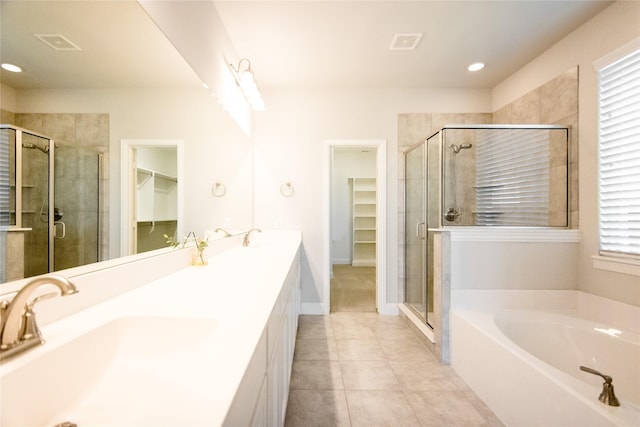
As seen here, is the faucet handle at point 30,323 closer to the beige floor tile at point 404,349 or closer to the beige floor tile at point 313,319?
the beige floor tile at point 404,349

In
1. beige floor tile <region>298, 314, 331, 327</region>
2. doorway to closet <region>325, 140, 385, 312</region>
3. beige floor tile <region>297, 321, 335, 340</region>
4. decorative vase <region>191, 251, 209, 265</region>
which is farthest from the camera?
doorway to closet <region>325, 140, 385, 312</region>

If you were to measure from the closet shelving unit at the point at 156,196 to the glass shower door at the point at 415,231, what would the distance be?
2187 mm

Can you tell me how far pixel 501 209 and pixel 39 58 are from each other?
295 centimetres

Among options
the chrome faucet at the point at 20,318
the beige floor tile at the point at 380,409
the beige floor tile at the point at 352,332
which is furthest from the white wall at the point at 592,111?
the chrome faucet at the point at 20,318

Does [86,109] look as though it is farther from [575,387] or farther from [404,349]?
[404,349]

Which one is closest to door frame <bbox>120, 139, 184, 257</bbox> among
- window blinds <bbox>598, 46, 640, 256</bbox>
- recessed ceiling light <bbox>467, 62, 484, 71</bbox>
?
window blinds <bbox>598, 46, 640, 256</bbox>

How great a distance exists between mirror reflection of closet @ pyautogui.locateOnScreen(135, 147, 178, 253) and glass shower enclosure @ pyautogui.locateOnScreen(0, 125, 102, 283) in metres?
0.26

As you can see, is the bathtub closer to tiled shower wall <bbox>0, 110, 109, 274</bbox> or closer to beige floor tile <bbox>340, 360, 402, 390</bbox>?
beige floor tile <bbox>340, 360, 402, 390</bbox>

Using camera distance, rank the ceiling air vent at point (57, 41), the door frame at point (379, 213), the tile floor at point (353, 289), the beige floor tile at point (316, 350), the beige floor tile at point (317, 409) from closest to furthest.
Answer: the ceiling air vent at point (57, 41) < the beige floor tile at point (317, 409) < the beige floor tile at point (316, 350) < the door frame at point (379, 213) < the tile floor at point (353, 289)

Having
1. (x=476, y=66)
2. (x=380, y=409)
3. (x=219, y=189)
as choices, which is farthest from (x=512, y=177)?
(x=219, y=189)

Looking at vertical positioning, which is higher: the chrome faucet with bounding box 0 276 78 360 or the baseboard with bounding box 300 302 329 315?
the chrome faucet with bounding box 0 276 78 360

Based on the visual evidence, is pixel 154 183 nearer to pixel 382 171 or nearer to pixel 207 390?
pixel 207 390

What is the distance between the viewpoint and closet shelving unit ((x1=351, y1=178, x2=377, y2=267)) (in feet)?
20.4

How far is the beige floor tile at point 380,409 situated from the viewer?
5.16 feet
